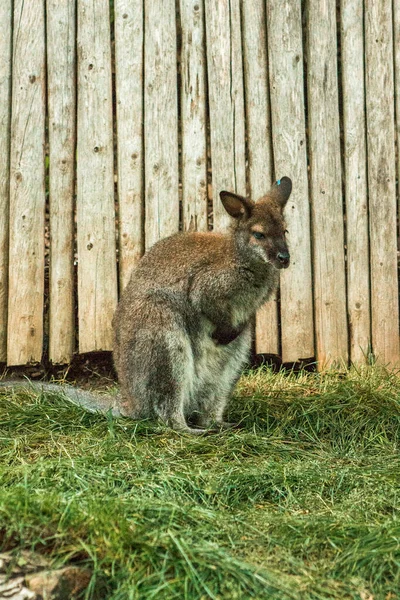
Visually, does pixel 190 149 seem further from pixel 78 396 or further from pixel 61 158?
pixel 78 396

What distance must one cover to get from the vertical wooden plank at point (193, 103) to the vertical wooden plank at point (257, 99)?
33cm

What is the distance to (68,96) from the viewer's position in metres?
6.80

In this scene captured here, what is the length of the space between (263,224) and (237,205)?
24cm

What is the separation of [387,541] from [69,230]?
3.87 m

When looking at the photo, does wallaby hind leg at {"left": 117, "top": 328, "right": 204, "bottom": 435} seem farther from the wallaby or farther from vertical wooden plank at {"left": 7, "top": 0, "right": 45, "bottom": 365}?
vertical wooden plank at {"left": 7, "top": 0, "right": 45, "bottom": 365}

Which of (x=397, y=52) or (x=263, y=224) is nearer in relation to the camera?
(x=263, y=224)

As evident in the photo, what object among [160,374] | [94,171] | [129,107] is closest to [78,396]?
[160,374]

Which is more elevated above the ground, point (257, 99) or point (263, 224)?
point (257, 99)

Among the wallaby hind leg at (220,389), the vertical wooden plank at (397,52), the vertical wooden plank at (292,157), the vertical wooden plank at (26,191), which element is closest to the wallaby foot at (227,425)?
the wallaby hind leg at (220,389)

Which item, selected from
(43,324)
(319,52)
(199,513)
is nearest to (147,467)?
(199,513)

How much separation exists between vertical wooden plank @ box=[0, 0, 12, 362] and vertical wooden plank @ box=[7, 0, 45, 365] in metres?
0.04

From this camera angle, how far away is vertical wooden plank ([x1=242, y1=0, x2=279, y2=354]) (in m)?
6.83

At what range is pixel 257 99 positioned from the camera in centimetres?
685

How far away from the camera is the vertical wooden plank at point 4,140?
6766mm
